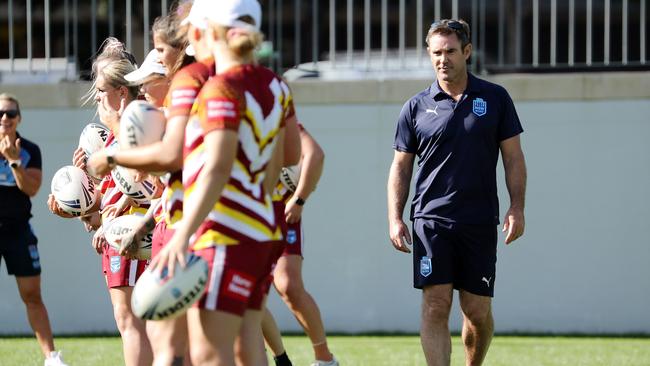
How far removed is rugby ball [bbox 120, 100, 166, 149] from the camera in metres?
4.54

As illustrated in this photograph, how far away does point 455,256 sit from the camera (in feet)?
21.9

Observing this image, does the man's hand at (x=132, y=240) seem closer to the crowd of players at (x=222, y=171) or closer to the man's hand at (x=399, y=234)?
the crowd of players at (x=222, y=171)

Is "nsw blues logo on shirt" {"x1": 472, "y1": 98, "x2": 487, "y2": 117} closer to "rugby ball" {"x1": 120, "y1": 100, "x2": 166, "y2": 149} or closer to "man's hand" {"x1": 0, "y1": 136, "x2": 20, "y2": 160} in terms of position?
"rugby ball" {"x1": 120, "y1": 100, "x2": 166, "y2": 149}

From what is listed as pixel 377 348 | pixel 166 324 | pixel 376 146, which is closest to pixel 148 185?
pixel 166 324

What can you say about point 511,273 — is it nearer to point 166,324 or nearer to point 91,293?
point 91,293

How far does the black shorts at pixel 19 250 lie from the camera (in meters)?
8.91

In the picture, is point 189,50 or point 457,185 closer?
point 189,50

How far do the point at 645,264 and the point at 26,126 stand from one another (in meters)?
5.84

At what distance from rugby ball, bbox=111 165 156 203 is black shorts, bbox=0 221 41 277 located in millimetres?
3366

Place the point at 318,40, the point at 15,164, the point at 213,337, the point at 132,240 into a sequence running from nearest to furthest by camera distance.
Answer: the point at 213,337 < the point at 132,240 < the point at 15,164 < the point at 318,40

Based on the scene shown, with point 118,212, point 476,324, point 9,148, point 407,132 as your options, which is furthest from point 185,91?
point 9,148

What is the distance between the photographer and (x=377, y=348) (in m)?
9.70

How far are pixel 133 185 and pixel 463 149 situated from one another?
1.92 m

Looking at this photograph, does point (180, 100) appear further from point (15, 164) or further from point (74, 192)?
point (15, 164)
